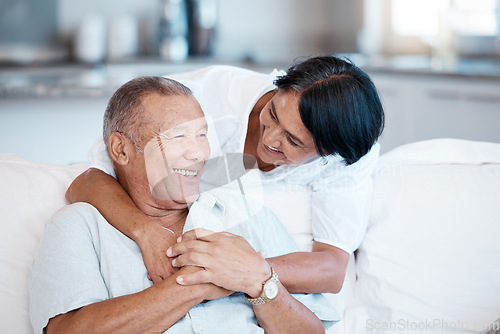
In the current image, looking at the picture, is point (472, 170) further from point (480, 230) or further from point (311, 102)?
point (311, 102)

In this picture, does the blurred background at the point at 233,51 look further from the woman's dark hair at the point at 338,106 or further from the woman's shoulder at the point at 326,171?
the woman's dark hair at the point at 338,106

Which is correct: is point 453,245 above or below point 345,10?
below

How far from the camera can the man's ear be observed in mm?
1152

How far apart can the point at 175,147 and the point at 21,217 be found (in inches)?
17.2

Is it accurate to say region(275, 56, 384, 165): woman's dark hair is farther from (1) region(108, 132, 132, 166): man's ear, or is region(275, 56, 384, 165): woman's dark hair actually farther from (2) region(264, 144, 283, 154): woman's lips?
(1) region(108, 132, 132, 166): man's ear

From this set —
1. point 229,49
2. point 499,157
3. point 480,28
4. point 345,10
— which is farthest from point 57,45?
point 499,157

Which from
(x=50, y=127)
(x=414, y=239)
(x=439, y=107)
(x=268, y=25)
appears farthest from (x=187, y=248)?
(x=268, y=25)

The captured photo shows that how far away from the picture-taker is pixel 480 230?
1.41 metres

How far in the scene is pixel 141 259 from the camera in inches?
44.2

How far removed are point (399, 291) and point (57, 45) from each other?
2853mm

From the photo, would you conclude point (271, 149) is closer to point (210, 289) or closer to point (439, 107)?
point (210, 289)

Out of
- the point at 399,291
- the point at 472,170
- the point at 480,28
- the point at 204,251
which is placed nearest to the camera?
the point at 204,251

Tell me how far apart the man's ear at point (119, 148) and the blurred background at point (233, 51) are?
166 centimetres

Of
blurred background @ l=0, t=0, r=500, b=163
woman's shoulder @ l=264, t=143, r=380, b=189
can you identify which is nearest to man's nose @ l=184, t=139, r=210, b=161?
woman's shoulder @ l=264, t=143, r=380, b=189
